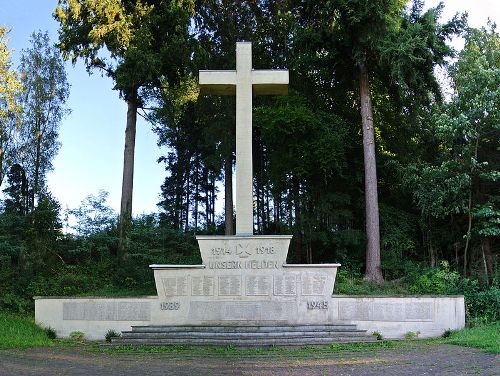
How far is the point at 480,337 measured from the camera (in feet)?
36.4

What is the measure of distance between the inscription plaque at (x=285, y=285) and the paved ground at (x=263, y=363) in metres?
2.88

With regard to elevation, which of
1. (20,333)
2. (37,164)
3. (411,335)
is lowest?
(411,335)

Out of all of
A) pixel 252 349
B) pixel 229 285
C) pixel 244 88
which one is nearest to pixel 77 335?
pixel 229 285

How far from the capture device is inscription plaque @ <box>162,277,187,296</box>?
13008mm

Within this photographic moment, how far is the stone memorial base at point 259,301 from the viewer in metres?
12.8

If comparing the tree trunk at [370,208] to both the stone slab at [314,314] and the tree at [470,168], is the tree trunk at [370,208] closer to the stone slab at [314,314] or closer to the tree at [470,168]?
the tree at [470,168]

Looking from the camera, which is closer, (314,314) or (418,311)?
(314,314)

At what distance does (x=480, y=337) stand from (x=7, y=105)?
2070 cm

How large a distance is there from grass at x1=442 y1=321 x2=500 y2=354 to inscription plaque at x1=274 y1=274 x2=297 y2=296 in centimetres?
359

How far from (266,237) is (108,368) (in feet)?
18.7

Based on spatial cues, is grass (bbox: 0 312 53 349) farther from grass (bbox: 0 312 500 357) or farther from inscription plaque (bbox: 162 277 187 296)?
inscription plaque (bbox: 162 277 187 296)

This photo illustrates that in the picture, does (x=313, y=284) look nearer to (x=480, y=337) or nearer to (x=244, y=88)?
(x=480, y=337)

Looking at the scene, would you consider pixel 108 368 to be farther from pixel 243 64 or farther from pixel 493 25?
pixel 493 25

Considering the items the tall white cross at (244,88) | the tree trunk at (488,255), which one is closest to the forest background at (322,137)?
the tree trunk at (488,255)
